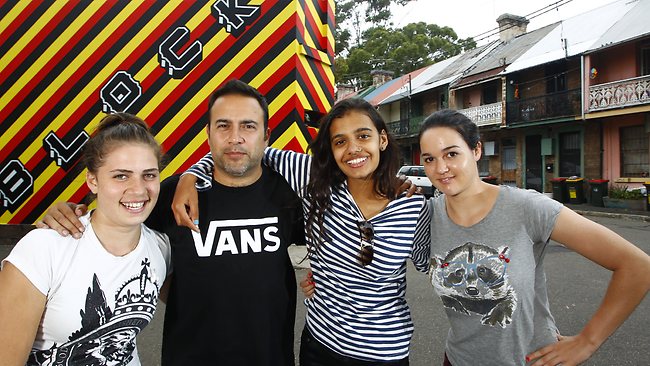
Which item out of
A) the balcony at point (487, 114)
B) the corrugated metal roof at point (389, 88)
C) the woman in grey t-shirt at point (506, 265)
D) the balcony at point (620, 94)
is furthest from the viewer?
the corrugated metal roof at point (389, 88)

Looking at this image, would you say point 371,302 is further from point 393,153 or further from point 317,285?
point 393,153

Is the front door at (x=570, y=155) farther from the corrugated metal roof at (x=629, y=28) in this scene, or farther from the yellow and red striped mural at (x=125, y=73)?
the yellow and red striped mural at (x=125, y=73)

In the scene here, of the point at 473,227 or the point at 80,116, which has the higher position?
the point at 80,116

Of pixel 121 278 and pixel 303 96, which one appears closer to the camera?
pixel 121 278

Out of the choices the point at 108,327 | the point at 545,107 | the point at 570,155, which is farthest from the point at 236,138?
the point at 570,155

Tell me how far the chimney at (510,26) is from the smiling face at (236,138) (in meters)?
25.1

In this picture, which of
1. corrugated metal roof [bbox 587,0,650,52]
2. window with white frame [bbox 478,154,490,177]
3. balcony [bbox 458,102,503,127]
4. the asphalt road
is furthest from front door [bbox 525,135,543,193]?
the asphalt road

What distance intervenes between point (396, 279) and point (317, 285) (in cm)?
41

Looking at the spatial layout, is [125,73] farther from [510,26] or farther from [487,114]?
[510,26]

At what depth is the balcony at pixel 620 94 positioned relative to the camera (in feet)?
49.5

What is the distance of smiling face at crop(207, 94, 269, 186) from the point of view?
2072 mm

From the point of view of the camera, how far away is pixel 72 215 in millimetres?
1678

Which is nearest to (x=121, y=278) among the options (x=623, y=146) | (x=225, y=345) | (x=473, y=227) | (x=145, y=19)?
(x=225, y=345)

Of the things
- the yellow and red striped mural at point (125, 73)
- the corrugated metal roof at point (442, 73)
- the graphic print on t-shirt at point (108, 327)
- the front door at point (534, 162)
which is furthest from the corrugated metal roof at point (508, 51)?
the graphic print on t-shirt at point (108, 327)
